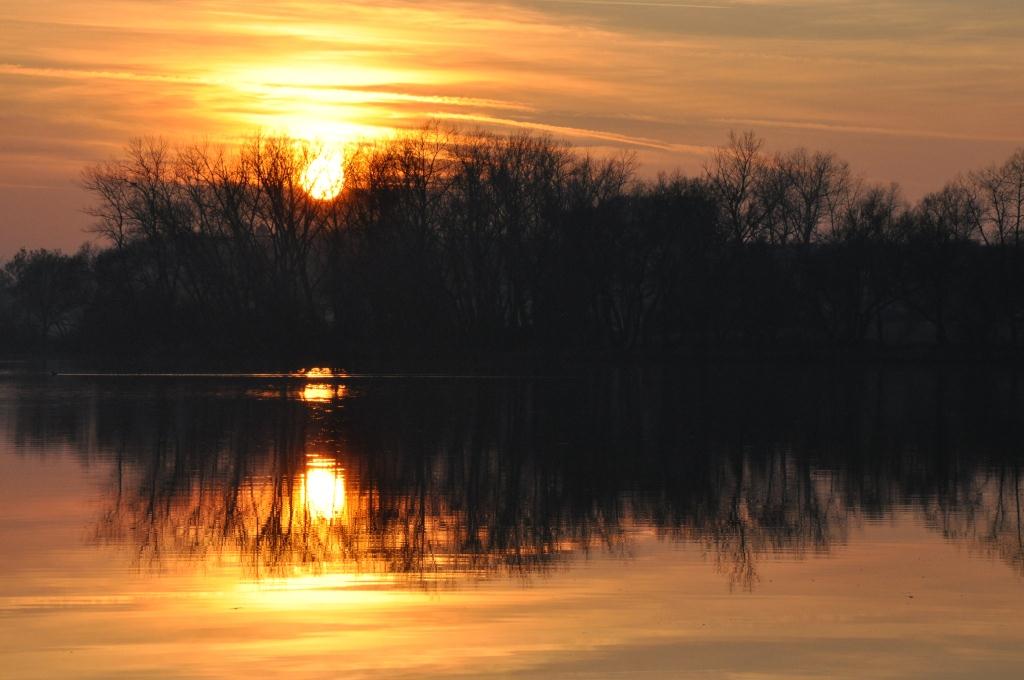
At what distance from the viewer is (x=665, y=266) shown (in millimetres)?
83250

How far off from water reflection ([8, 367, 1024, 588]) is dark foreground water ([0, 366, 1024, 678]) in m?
0.08

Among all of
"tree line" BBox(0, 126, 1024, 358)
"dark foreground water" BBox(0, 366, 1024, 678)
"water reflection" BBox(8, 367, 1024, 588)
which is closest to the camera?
"dark foreground water" BBox(0, 366, 1024, 678)

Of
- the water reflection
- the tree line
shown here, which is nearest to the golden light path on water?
the water reflection

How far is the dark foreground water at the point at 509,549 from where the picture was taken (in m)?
9.98

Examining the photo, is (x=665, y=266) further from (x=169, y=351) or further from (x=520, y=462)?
(x=520, y=462)

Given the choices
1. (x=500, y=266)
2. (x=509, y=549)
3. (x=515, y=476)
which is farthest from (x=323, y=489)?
(x=500, y=266)

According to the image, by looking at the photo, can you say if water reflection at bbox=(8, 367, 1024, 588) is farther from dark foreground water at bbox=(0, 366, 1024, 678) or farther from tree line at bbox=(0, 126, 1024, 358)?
tree line at bbox=(0, 126, 1024, 358)

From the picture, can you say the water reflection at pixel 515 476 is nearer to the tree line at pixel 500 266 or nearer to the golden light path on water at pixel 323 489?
the golden light path on water at pixel 323 489

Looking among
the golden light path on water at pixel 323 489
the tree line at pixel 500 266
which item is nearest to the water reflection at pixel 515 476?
the golden light path on water at pixel 323 489

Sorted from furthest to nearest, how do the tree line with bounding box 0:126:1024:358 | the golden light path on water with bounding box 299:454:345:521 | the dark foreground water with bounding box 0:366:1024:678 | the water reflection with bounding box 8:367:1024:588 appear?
the tree line with bounding box 0:126:1024:358, the golden light path on water with bounding box 299:454:345:521, the water reflection with bounding box 8:367:1024:588, the dark foreground water with bounding box 0:366:1024:678

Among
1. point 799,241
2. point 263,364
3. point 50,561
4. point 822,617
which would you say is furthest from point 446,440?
point 799,241

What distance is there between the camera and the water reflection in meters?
14.6

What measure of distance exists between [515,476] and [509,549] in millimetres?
6556

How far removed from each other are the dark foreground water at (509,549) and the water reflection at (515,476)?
81mm
